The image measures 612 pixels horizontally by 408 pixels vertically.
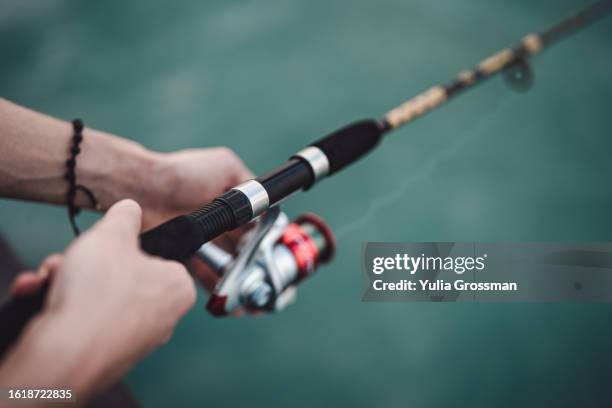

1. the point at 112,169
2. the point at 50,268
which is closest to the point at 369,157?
the point at 112,169

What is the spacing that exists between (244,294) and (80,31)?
1359 millimetres

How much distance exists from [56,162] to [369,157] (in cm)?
93

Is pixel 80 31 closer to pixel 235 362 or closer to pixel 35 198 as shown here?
pixel 35 198

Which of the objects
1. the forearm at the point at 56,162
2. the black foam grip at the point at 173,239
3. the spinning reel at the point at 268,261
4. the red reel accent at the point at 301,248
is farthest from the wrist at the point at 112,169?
the black foam grip at the point at 173,239

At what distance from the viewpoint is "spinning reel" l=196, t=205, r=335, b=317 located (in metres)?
0.84

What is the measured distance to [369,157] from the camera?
159 centimetres

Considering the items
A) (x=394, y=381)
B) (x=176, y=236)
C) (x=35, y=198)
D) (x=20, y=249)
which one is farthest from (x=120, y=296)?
(x=20, y=249)

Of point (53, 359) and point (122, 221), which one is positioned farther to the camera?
point (122, 221)

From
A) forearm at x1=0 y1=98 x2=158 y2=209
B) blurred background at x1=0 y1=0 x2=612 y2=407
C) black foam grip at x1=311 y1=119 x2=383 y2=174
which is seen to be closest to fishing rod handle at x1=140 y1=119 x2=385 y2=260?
black foam grip at x1=311 y1=119 x2=383 y2=174

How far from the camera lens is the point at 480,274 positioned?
3.53 ft

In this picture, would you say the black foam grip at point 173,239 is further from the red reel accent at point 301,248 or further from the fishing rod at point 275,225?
the red reel accent at point 301,248

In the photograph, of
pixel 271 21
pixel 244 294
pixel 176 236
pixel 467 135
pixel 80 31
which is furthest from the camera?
pixel 271 21

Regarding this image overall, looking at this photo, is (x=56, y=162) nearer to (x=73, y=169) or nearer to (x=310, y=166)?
(x=73, y=169)

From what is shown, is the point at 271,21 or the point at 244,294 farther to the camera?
the point at 271,21
